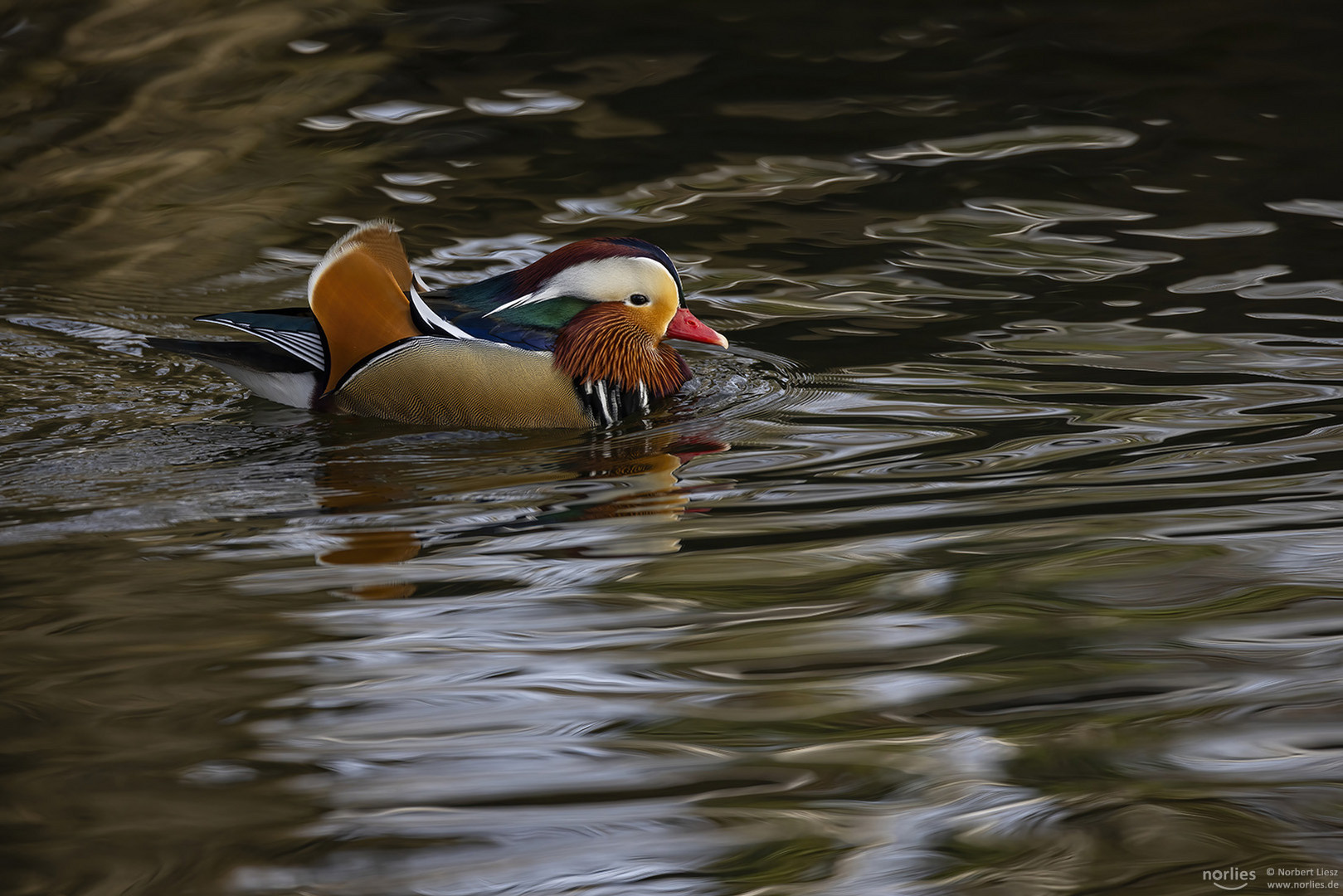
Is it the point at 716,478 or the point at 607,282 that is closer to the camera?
the point at 716,478

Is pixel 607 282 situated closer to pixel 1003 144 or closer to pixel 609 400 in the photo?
pixel 609 400

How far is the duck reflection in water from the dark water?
25 millimetres

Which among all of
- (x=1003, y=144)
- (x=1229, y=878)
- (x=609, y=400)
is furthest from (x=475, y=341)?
(x=1003, y=144)

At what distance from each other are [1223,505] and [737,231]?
14.2 feet

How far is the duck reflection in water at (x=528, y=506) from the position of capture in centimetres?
390

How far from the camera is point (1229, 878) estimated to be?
2.38m

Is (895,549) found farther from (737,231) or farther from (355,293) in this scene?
(737,231)

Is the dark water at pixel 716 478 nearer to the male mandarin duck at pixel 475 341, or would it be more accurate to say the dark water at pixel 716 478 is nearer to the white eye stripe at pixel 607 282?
the male mandarin duck at pixel 475 341

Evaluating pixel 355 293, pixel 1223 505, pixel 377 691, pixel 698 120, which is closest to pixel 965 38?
pixel 698 120

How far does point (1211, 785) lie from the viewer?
2.66 meters

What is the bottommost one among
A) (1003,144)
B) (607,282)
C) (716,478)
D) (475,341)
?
(716,478)

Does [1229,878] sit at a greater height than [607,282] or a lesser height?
lesser

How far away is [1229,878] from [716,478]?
2.60m

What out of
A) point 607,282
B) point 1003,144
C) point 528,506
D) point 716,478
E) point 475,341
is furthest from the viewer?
point 1003,144
